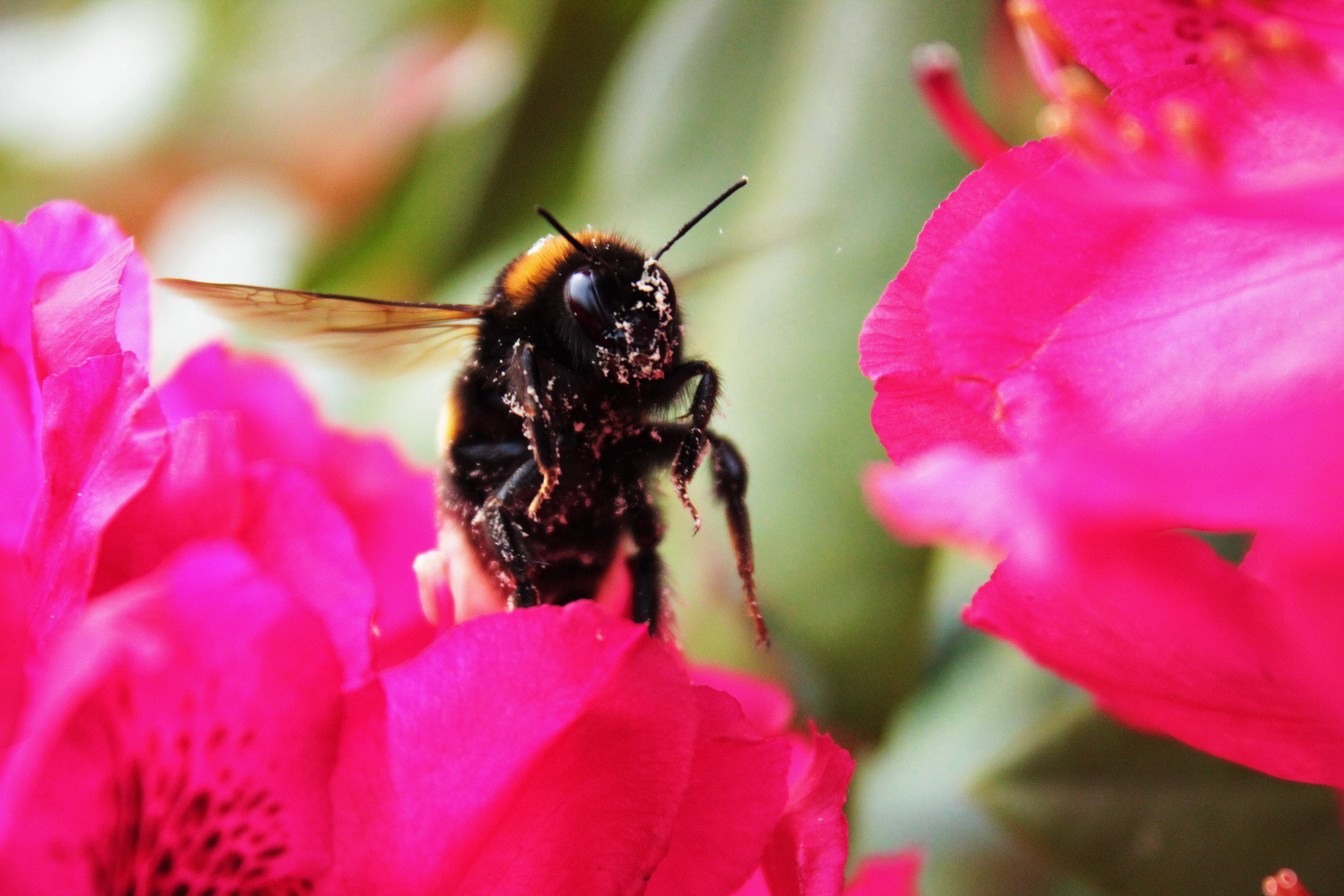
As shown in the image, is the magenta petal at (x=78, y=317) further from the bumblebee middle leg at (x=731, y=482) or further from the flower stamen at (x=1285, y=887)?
the flower stamen at (x=1285, y=887)

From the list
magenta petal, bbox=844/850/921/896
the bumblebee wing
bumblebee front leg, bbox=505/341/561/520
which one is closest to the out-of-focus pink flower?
magenta petal, bbox=844/850/921/896

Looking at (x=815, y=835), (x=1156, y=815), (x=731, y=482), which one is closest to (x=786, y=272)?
(x=731, y=482)

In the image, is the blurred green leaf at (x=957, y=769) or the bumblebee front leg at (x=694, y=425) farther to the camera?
the blurred green leaf at (x=957, y=769)

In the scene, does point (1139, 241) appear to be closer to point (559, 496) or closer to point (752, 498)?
point (559, 496)

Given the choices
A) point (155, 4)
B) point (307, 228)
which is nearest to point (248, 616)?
point (307, 228)

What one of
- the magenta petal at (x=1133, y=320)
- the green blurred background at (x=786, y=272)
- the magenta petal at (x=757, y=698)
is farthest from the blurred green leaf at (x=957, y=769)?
the magenta petal at (x=1133, y=320)

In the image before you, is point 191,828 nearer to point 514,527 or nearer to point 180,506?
point 180,506
